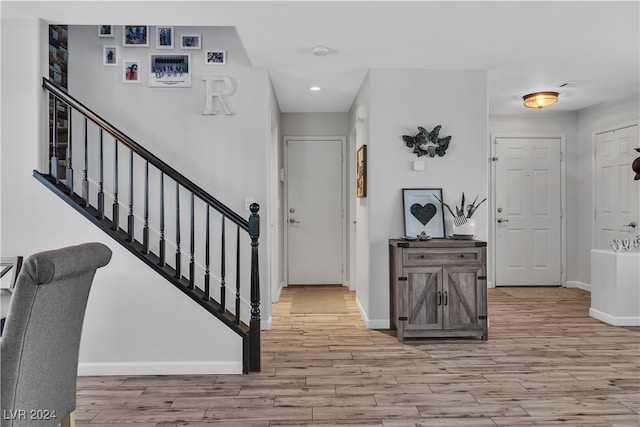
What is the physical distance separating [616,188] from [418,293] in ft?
11.2

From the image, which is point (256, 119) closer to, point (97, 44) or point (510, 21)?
point (97, 44)

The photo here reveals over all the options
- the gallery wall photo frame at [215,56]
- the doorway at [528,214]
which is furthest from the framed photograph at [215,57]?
the doorway at [528,214]

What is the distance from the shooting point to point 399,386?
10.1 ft

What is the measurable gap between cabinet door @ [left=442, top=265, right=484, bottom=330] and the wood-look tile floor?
6.4 inches

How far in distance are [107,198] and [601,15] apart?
153 inches

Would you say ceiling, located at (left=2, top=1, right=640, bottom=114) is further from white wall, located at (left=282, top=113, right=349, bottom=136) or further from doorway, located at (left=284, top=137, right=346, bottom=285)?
doorway, located at (left=284, top=137, right=346, bottom=285)

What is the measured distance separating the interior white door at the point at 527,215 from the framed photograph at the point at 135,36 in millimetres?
4566

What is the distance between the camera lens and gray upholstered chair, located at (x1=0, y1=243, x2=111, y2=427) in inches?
67.9

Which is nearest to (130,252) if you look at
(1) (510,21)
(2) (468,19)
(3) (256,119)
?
(3) (256,119)

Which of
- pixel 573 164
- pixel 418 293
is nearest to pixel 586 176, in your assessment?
pixel 573 164

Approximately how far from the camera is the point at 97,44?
4215 mm

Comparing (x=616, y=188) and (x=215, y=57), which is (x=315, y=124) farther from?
(x=616, y=188)
